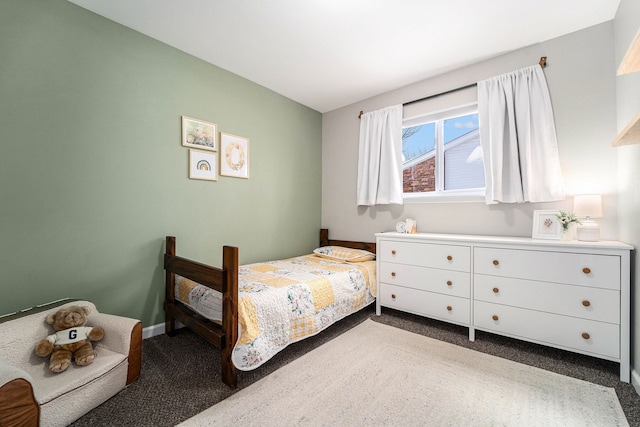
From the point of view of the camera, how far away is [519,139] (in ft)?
7.91

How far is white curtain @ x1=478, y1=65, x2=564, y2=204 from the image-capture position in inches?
89.7

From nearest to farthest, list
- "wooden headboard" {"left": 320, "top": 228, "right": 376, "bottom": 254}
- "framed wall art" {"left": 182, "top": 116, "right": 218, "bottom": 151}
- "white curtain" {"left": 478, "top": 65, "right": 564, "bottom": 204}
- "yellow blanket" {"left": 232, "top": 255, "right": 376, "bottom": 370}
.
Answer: "yellow blanket" {"left": 232, "top": 255, "right": 376, "bottom": 370} → "white curtain" {"left": 478, "top": 65, "right": 564, "bottom": 204} → "framed wall art" {"left": 182, "top": 116, "right": 218, "bottom": 151} → "wooden headboard" {"left": 320, "top": 228, "right": 376, "bottom": 254}

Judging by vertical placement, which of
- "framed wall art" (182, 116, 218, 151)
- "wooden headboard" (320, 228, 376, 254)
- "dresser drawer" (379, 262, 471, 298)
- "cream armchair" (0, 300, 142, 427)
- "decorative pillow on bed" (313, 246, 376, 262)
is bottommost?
"cream armchair" (0, 300, 142, 427)

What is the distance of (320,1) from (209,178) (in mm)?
1795

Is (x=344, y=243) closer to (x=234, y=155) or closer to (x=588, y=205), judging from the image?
(x=234, y=155)

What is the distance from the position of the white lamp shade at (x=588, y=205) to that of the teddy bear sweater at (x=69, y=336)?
3.47 m

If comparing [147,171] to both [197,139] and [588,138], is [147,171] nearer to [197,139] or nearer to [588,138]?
[197,139]

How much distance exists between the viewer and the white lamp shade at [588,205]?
6.40 feet

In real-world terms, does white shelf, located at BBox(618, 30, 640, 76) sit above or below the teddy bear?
above

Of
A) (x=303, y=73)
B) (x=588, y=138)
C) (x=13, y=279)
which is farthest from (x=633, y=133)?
(x=13, y=279)

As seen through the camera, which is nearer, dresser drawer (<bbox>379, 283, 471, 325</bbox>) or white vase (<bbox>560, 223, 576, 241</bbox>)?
white vase (<bbox>560, 223, 576, 241</bbox>)

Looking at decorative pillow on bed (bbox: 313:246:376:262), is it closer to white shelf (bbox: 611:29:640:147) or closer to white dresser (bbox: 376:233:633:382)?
white dresser (bbox: 376:233:633:382)

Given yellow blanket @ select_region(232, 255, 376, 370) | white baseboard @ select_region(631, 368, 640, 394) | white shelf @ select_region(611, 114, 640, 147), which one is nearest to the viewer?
white shelf @ select_region(611, 114, 640, 147)

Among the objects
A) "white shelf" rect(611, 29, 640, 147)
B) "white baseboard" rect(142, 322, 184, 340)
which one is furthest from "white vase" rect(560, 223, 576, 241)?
"white baseboard" rect(142, 322, 184, 340)
